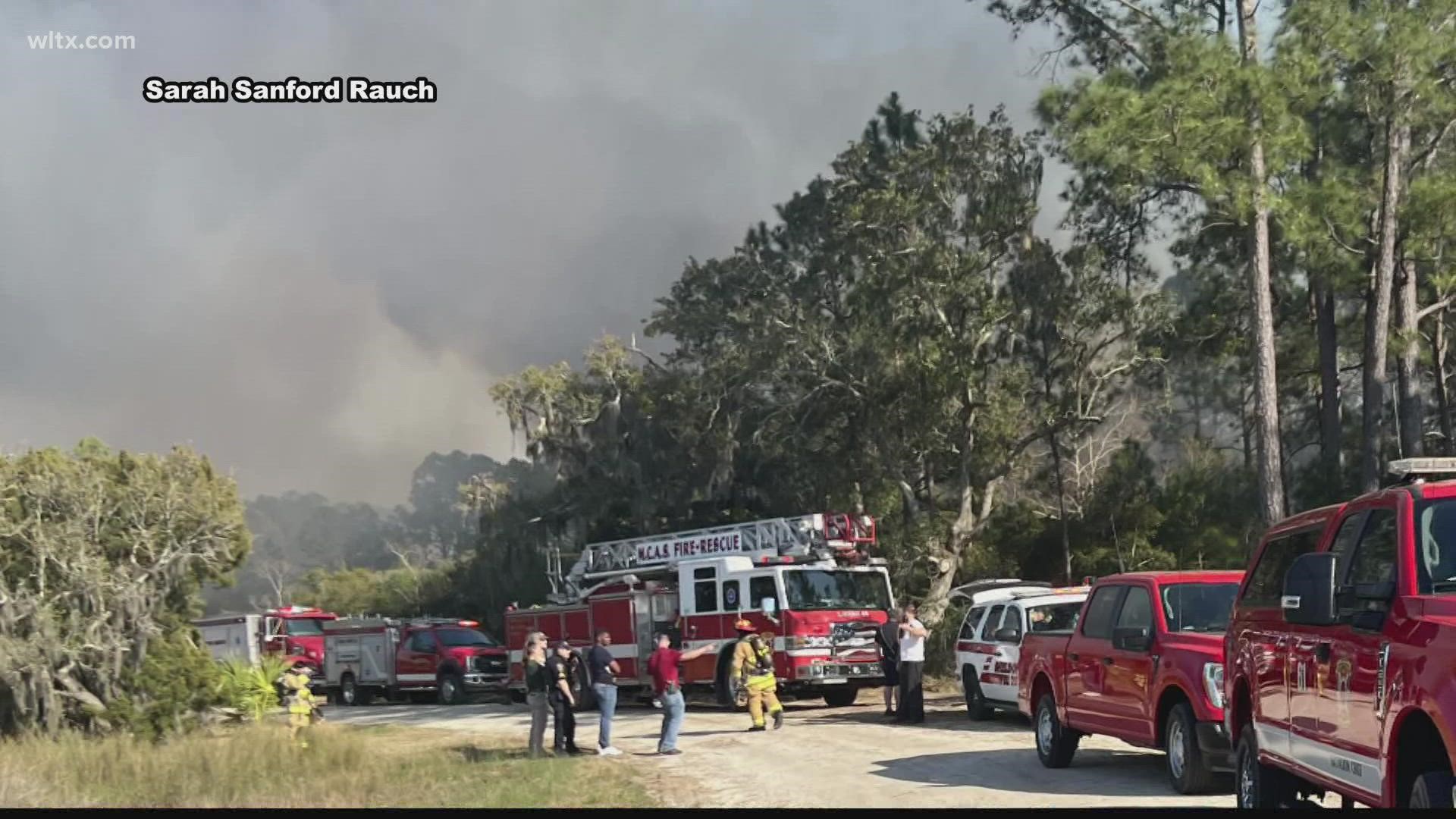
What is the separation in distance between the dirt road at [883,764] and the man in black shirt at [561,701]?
0.76m

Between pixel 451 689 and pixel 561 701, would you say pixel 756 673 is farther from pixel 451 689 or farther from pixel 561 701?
pixel 451 689

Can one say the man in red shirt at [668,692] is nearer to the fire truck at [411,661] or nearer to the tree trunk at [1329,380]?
the fire truck at [411,661]

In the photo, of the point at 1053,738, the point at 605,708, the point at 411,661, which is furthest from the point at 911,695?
the point at 411,661

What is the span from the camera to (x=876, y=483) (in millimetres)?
38281

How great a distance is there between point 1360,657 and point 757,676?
13.0m

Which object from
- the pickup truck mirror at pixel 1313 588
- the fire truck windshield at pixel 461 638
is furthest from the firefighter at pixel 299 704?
the pickup truck mirror at pixel 1313 588

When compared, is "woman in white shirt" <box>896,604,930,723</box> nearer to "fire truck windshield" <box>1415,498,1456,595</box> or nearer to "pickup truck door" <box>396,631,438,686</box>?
"fire truck windshield" <box>1415,498,1456,595</box>

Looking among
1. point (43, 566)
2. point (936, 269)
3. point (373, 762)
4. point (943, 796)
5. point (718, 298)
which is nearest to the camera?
point (943, 796)

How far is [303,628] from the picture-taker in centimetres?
3803

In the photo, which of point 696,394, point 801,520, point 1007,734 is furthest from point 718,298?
point 1007,734

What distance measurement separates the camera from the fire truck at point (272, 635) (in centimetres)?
3600

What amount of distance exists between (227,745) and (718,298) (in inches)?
1224

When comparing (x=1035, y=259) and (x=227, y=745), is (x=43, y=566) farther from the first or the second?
(x=1035, y=259)

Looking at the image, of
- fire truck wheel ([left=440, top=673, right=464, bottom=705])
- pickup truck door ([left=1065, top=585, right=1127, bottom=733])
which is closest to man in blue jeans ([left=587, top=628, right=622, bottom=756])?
pickup truck door ([left=1065, top=585, right=1127, bottom=733])
